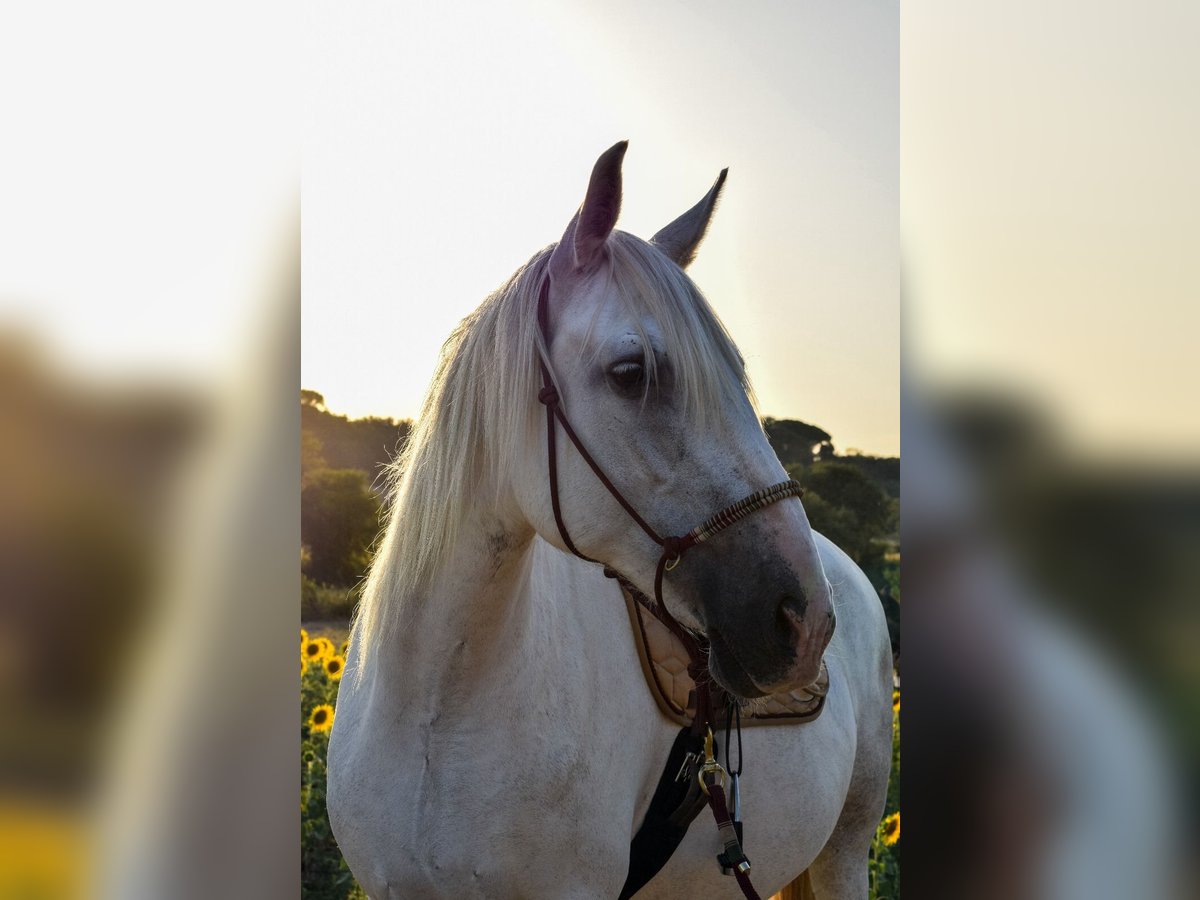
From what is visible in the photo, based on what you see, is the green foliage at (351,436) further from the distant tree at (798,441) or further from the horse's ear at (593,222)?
the horse's ear at (593,222)

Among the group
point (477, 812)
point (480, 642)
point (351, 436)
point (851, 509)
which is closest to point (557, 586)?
point (480, 642)

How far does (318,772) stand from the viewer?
2926 mm

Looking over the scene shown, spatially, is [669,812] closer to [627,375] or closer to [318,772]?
[627,375]

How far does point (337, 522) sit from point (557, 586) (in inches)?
70.5

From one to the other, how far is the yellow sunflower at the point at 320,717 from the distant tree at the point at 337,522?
0.46m

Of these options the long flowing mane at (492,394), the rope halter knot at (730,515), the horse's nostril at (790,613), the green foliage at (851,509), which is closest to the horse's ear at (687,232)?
the long flowing mane at (492,394)

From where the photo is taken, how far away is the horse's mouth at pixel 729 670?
110 centimetres

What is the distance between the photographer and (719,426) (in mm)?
1126

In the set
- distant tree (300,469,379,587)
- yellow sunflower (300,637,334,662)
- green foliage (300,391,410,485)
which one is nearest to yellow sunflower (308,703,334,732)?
yellow sunflower (300,637,334,662)
